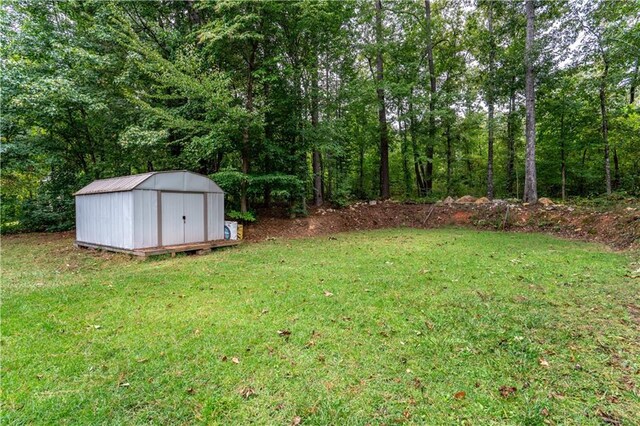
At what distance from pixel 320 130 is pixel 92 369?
9.76m

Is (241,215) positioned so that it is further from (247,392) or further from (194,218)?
(247,392)

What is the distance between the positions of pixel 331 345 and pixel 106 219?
7853 millimetres

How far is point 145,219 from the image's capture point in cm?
730

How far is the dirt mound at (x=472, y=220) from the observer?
7848 millimetres

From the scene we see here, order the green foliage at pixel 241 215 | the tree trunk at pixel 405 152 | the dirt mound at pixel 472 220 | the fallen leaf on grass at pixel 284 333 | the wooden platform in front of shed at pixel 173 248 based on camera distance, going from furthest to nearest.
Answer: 1. the tree trunk at pixel 405 152
2. the green foliage at pixel 241 215
3. the dirt mound at pixel 472 220
4. the wooden platform in front of shed at pixel 173 248
5. the fallen leaf on grass at pixel 284 333

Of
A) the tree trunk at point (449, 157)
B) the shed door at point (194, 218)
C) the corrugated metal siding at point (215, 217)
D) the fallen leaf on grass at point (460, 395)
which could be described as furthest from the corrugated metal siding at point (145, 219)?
→ the tree trunk at point (449, 157)

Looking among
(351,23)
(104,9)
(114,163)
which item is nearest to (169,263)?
(114,163)

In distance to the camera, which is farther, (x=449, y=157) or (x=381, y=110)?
(x=449, y=157)

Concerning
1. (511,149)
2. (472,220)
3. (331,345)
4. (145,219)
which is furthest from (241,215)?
(511,149)

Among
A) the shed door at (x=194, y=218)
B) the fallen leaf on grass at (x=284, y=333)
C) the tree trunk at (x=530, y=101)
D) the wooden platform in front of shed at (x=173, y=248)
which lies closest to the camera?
the fallen leaf on grass at (x=284, y=333)

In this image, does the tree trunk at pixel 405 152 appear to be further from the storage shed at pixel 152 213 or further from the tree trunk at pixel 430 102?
the storage shed at pixel 152 213

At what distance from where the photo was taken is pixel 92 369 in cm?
259

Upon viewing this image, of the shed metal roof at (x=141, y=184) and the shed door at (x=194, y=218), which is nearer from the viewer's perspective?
the shed metal roof at (x=141, y=184)

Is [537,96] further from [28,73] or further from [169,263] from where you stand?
[28,73]
